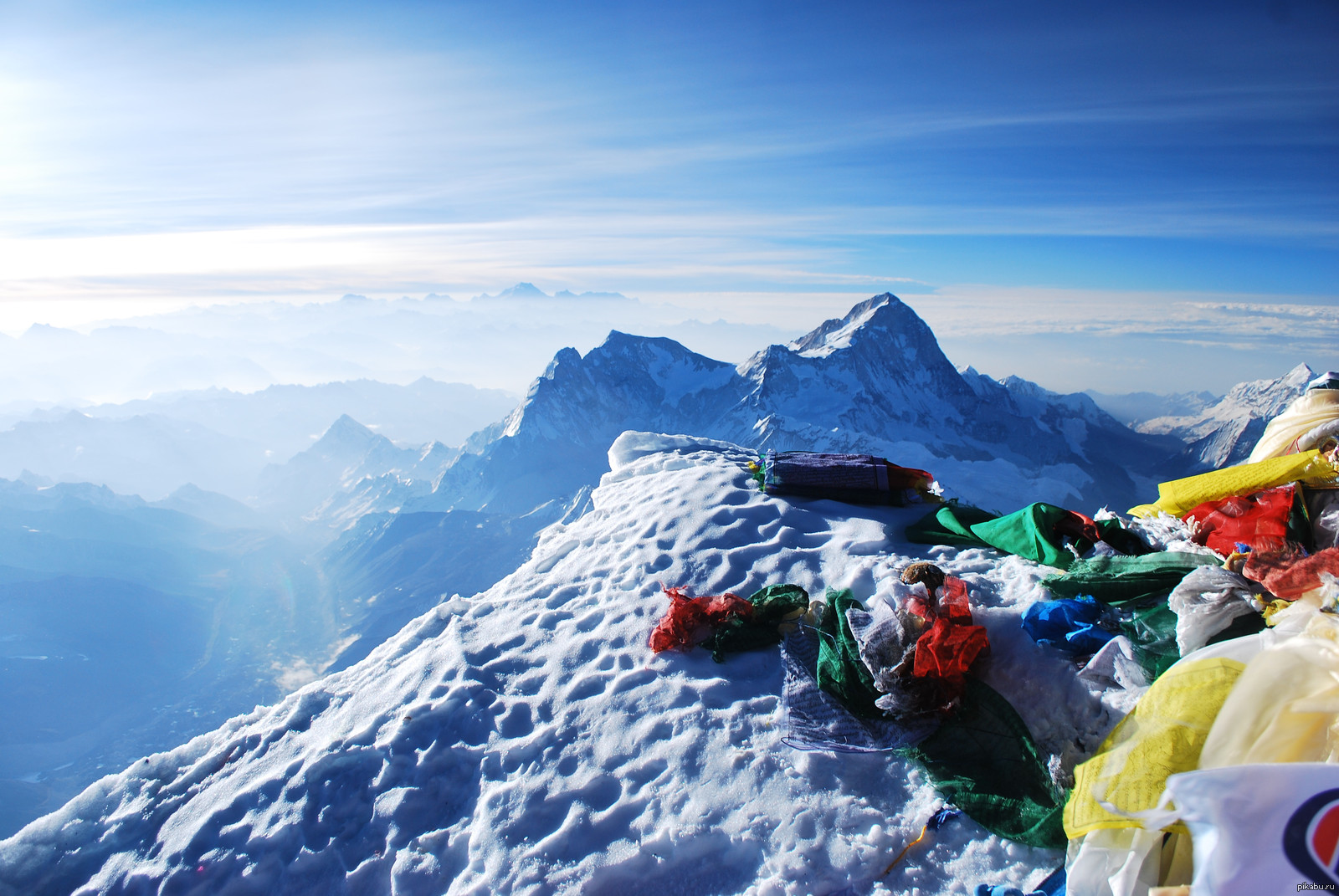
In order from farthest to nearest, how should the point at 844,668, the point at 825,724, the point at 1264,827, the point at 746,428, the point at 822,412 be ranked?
the point at 822,412 < the point at 746,428 < the point at 844,668 < the point at 825,724 < the point at 1264,827

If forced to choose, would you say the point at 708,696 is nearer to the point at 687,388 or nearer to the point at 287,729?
the point at 287,729

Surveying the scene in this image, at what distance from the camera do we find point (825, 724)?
15.4 ft

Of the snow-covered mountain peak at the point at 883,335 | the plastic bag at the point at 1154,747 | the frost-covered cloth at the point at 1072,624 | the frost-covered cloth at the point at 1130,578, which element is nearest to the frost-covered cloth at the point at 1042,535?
the frost-covered cloth at the point at 1130,578

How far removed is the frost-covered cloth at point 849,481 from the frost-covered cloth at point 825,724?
11.0 feet

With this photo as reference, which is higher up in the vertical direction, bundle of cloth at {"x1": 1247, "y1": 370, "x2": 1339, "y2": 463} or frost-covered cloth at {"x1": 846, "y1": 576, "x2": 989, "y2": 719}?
bundle of cloth at {"x1": 1247, "y1": 370, "x2": 1339, "y2": 463}

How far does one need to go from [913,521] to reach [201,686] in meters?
135

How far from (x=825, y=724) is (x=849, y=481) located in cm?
418

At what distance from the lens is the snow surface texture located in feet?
13.0

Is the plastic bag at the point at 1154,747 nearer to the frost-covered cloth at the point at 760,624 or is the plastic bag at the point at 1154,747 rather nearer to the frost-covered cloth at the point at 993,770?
the frost-covered cloth at the point at 993,770

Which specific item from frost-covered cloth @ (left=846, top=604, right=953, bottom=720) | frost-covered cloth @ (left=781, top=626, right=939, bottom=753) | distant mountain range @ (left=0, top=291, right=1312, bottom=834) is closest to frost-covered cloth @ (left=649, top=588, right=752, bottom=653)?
frost-covered cloth @ (left=781, top=626, right=939, bottom=753)

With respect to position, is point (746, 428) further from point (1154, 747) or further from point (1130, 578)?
point (1154, 747)

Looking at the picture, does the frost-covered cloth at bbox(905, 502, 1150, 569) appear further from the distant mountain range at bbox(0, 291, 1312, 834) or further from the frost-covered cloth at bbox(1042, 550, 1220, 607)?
the distant mountain range at bbox(0, 291, 1312, 834)

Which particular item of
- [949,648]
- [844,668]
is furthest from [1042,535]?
[844,668]

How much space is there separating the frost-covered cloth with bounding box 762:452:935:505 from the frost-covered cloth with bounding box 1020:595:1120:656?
3525mm
